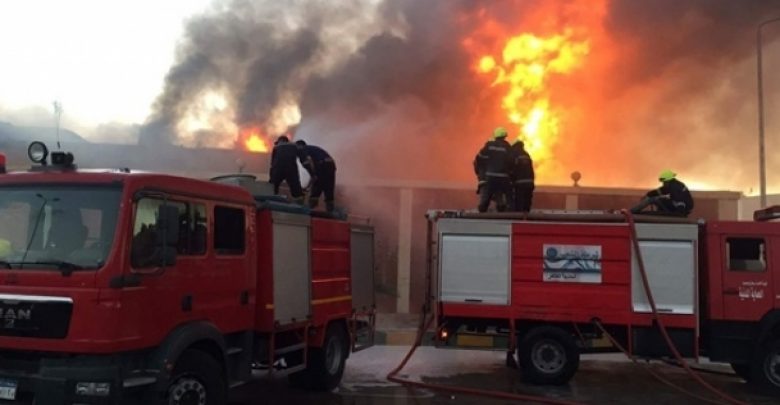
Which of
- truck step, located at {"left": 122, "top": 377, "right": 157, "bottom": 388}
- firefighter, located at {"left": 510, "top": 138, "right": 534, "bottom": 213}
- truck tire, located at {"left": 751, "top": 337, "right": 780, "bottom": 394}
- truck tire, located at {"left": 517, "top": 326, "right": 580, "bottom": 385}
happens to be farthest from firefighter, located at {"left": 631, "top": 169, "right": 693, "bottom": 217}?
truck step, located at {"left": 122, "top": 377, "right": 157, "bottom": 388}

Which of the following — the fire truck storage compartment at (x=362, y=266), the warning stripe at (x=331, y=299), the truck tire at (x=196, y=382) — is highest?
the fire truck storage compartment at (x=362, y=266)

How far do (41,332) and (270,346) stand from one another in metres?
2.41

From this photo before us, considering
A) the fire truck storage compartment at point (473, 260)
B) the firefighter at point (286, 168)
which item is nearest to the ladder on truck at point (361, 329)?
the fire truck storage compartment at point (473, 260)

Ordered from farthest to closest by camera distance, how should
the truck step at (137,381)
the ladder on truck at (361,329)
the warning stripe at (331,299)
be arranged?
the ladder on truck at (361,329) < the warning stripe at (331,299) < the truck step at (137,381)

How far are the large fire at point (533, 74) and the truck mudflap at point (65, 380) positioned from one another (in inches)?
621

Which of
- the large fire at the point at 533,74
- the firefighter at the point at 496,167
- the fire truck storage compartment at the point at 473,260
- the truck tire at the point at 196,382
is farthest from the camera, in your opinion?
the large fire at the point at 533,74

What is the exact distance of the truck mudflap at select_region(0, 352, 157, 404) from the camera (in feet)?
15.1

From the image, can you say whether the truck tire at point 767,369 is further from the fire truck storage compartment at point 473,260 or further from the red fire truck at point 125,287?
the red fire truck at point 125,287

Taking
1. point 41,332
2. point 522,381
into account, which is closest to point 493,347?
point 522,381

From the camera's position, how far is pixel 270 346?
670 centimetres

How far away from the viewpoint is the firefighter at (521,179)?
11.1 meters

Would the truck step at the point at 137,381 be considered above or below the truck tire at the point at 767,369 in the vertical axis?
above

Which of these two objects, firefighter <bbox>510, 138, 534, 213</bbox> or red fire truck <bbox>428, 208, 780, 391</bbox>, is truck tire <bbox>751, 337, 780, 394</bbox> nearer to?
red fire truck <bbox>428, 208, 780, 391</bbox>

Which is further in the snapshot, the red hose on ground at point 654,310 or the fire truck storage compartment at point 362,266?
the fire truck storage compartment at point 362,266
